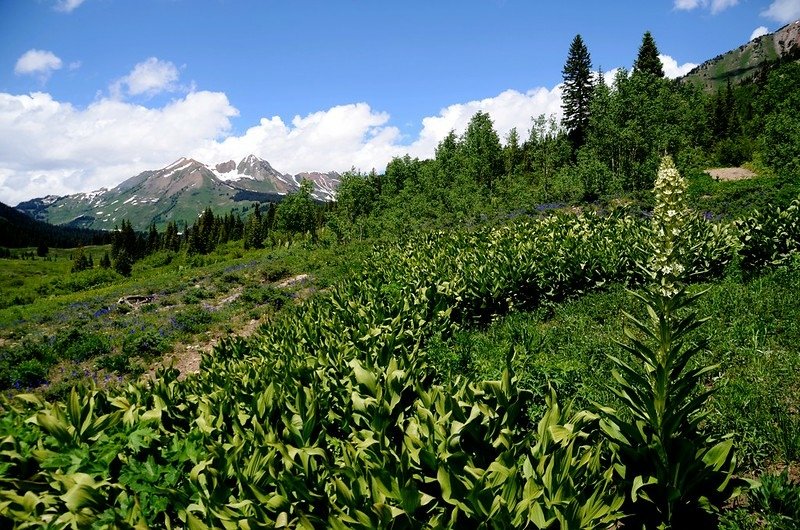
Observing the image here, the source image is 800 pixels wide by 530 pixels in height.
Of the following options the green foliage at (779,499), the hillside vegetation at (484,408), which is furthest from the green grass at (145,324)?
the green foliage at (779,499)

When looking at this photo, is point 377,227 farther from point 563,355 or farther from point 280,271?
point 563,355

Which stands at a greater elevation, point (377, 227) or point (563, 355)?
point (377, 227)

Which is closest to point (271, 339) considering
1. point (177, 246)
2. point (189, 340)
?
point (189, 340)

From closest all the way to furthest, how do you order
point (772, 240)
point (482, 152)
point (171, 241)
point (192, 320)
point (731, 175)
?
point (772, 240) < point (192, 320) < point (731, 175) < point (482, 152) < point (171, 241)

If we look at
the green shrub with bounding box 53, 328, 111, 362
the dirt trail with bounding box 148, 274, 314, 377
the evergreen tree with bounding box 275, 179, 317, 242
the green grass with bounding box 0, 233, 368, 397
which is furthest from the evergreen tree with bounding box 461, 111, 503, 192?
the green shrub with bounding box 53, 328, 111, 362

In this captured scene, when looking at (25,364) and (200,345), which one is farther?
(200,345)

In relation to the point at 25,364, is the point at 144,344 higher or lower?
lower

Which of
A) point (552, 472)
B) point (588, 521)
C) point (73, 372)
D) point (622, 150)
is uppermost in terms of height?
point (622, 150)

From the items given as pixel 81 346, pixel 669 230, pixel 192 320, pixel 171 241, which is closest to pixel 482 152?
pixel 192 320

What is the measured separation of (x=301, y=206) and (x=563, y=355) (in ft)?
204

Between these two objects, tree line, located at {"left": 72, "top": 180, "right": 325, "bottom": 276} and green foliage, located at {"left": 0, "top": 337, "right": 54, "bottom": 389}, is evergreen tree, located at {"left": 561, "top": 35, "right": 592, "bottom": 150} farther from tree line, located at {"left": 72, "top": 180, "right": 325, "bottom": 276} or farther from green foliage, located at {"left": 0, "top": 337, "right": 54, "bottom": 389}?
green foliage, located at {"left": 0, "top": 337, "right": 54, "bottom": 389}

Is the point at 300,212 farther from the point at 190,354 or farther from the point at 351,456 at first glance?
the point at 351,456

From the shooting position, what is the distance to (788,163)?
76.6 feet

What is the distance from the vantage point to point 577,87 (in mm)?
63000
